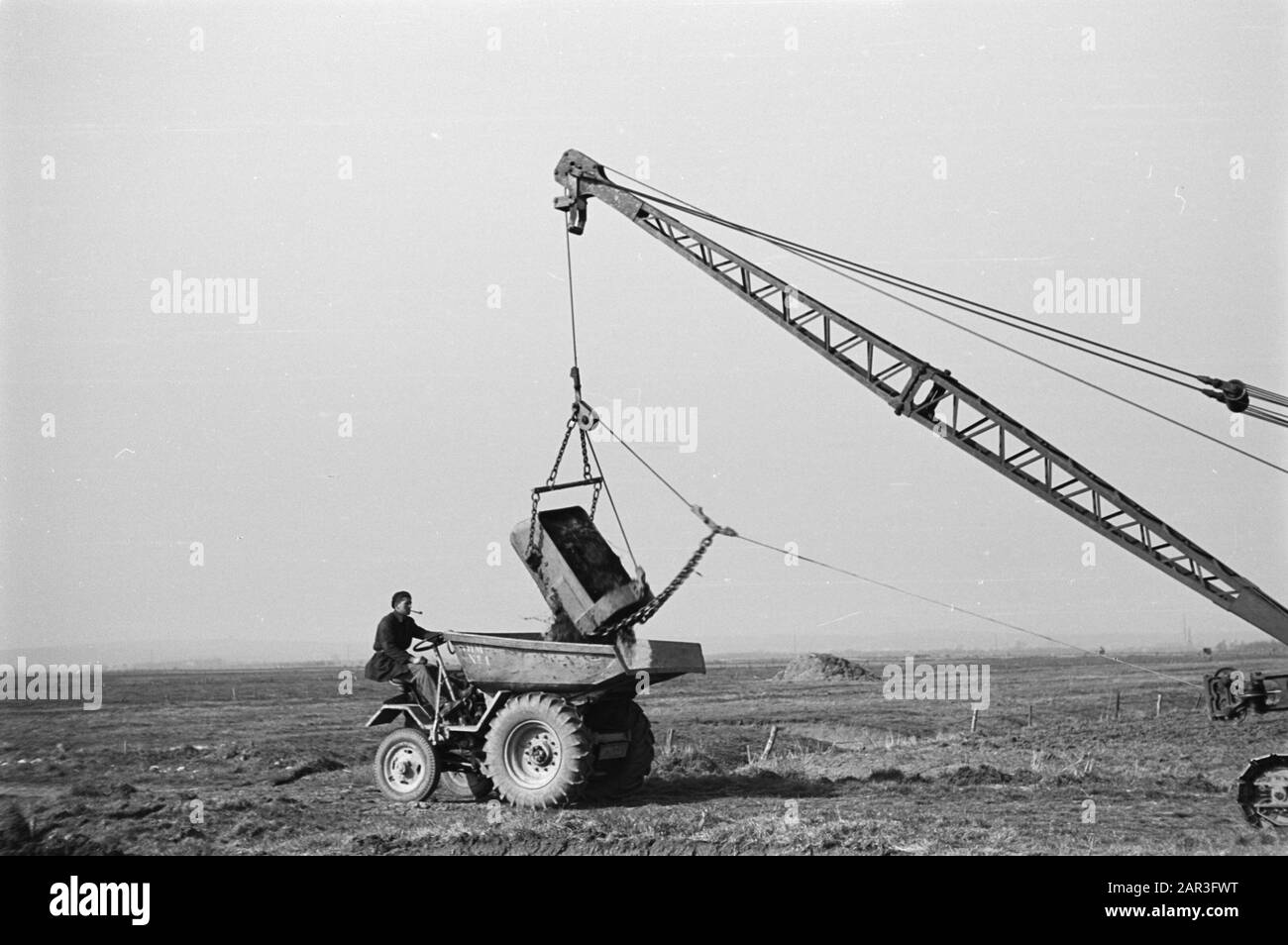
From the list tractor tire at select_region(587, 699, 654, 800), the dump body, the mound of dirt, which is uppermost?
the dump body

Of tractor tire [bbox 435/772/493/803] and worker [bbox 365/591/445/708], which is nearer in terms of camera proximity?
worker [bbox 365/591/445/708]

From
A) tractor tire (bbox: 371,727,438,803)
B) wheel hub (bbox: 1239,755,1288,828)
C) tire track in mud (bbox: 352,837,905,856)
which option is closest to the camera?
tire track in mud (bbox: 352,837,905,856)

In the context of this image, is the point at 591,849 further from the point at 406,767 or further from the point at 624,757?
the point at 406,767

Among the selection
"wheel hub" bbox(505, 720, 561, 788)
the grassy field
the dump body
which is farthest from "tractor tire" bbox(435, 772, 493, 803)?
the dump body

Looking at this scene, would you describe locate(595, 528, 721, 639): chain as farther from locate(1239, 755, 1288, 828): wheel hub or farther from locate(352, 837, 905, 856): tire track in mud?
locate(1239, 755, 1288, 828): wheel hub

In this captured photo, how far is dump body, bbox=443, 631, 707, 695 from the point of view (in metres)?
14.0

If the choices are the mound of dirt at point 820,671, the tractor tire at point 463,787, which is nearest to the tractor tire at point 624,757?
the tractor tire at point 463,787

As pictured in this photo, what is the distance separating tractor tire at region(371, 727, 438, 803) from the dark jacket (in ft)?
2.42

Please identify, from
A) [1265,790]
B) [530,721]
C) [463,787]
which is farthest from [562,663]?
[1265,790]

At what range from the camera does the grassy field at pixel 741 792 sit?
41.8ft

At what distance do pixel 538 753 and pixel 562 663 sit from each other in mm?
1032

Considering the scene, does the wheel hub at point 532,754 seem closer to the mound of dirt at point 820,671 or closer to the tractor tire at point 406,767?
the tractor tire at point 406,767

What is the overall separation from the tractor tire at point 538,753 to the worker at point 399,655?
101 cm
